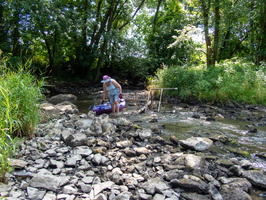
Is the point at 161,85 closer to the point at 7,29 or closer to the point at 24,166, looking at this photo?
the point at 24,166

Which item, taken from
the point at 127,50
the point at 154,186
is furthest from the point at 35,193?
the point at 127,50

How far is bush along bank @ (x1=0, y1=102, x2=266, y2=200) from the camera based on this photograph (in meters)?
2.76

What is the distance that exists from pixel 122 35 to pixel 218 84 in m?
13.7

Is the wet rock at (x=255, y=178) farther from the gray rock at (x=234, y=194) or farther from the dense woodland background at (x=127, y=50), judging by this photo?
the dense woodland background at (x=127, y=50)

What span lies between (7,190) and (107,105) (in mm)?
6478

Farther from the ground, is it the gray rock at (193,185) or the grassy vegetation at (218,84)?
the grassy vegetation at (218,84)

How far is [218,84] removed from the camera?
11227mm

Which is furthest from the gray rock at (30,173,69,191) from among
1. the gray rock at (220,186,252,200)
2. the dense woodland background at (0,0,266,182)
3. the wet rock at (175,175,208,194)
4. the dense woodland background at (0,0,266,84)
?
Result: the dense woodland background at (0,0,266,84)

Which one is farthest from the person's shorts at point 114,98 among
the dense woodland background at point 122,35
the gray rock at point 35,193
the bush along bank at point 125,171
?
the dense woodland background at point 122,35

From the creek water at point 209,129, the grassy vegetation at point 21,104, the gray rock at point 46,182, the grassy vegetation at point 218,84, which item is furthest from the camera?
the grassy vegetation at point 218,84

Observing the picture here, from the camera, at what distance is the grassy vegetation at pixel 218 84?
430 inches

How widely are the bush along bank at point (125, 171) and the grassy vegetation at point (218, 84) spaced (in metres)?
6.41

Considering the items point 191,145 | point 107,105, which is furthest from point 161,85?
point 191,145

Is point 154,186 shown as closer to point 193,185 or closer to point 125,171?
point 193,185
